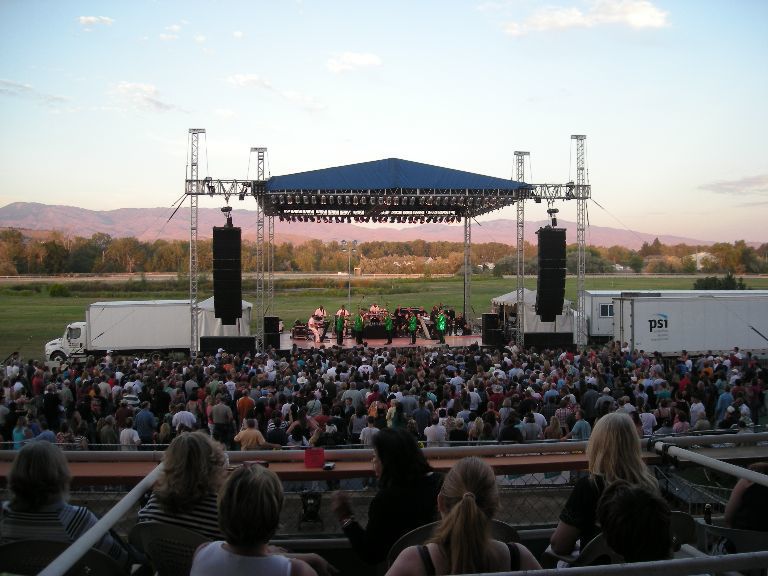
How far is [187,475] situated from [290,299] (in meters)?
55.2

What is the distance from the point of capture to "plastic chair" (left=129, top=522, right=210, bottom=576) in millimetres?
2254

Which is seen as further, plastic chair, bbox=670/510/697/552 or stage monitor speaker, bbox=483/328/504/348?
stage monitor speaker, bbox=483/328/504/348

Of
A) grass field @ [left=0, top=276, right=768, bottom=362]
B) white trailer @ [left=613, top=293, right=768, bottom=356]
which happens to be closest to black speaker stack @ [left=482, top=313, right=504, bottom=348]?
white trailer @ [left=613, top=293, right=768, bottom=356]

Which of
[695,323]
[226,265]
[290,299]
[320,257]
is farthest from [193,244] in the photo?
[320,257]

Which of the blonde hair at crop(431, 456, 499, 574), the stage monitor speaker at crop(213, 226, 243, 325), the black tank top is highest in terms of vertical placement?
the stage monitor speaker at crop(213, 226, 243, 325)

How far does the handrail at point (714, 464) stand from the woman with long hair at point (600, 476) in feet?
0.64

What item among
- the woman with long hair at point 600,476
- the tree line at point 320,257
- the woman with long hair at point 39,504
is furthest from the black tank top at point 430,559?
the tree line at point 320,257

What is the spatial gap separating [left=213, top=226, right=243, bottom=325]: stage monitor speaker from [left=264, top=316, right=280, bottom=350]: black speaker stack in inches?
115

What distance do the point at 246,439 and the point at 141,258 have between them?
7970 cm

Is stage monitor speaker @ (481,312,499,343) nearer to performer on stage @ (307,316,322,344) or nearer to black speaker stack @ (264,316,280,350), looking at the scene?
performer on stage @ (307,316,322,344)

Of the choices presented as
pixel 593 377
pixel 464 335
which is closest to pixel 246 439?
pixel 593 377

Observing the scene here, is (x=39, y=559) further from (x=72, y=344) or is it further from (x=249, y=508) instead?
(x=72, y=344)

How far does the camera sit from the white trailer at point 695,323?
20453mm

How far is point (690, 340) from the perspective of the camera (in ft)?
68.4
